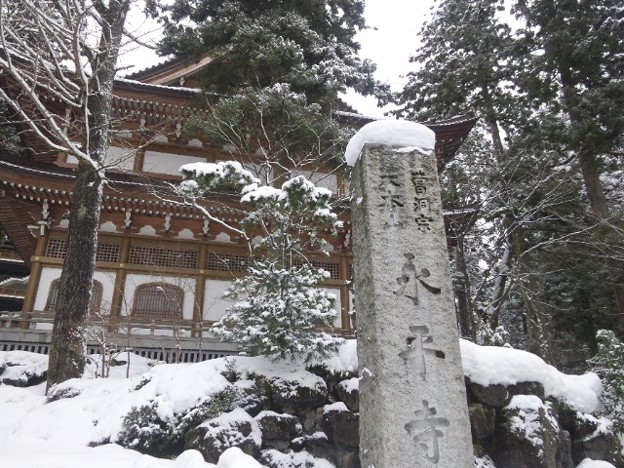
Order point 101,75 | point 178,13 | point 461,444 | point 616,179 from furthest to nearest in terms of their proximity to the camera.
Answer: point 616,179
point 178,13
point 101,75
point 461,444

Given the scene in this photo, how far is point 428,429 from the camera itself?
3.39 meters

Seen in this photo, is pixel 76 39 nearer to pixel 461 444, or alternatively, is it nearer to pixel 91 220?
pixel 91 220

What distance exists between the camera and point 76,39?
752 cm

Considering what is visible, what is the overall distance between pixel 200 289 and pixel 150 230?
6.93 ft

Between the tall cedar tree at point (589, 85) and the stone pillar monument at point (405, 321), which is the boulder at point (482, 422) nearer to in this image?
the stone pillar monument at point (405, 321)

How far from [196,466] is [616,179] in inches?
689

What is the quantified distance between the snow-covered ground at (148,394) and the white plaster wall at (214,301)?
4442mm

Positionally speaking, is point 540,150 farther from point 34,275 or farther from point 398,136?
point 34,275

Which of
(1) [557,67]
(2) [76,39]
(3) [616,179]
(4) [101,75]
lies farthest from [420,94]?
(2) [76,39]

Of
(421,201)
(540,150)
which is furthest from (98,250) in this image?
(540,150)

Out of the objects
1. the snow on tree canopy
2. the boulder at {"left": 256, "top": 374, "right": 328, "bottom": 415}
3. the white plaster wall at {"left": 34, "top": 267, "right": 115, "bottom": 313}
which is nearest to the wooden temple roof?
the white plaster wall at {"left": 34, "top": 267, "right": 115, "bottom": 313}

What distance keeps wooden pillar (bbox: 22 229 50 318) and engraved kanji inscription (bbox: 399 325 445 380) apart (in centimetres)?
994

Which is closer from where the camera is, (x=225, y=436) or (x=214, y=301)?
(x=225, y=436)

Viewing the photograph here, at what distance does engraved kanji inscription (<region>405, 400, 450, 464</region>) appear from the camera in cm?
335
